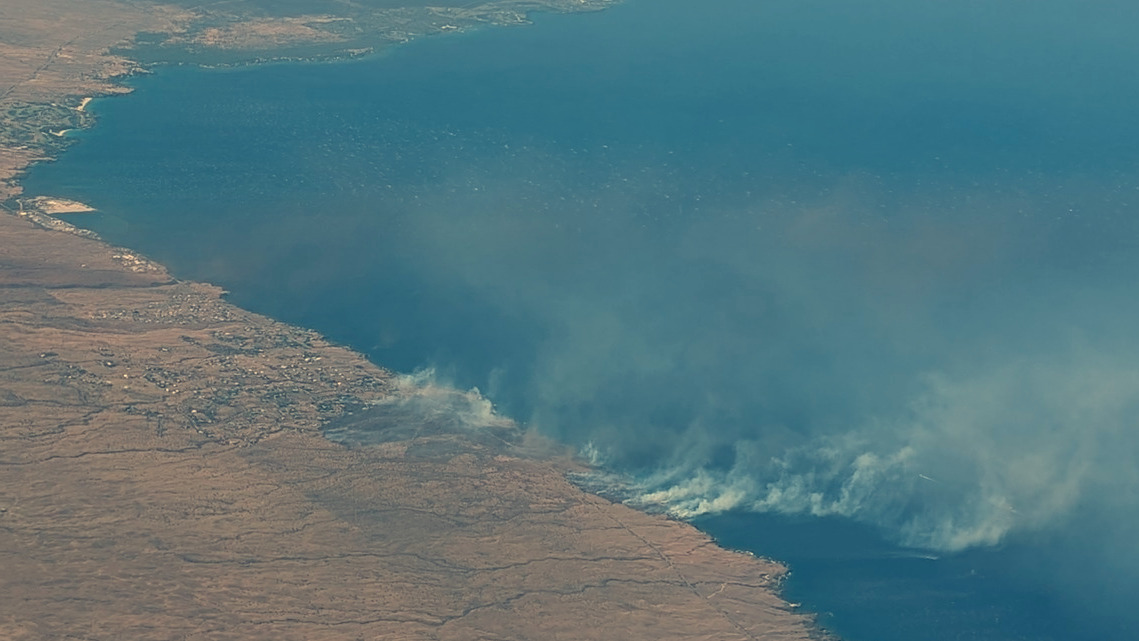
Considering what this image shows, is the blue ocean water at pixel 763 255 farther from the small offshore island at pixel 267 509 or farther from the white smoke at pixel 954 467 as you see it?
the small offshore island at pixel 267 509

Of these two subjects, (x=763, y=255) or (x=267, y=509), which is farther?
(x=763, y=255)

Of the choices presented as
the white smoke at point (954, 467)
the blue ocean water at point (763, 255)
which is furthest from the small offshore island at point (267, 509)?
the white smoke at point (954, 467)

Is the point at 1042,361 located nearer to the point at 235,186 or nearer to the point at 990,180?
the point at 990,180

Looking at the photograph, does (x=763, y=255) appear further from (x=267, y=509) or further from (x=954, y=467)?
(x=267, y=509)

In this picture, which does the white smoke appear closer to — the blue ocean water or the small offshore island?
the blue ocean water

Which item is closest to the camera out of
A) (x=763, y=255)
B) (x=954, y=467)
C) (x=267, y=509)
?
(x=267, y=509)

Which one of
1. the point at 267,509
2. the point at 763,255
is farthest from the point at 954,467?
the point at 267,509
